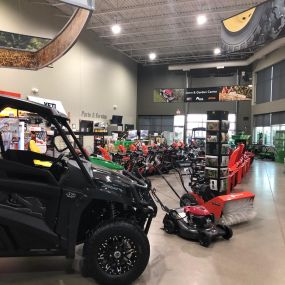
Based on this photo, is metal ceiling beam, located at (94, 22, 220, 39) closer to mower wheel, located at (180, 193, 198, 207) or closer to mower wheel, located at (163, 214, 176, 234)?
mower wheel, located at (180, 193, 198, 207)

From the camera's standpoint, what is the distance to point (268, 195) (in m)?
7.85

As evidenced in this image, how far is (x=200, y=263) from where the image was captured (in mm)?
3564

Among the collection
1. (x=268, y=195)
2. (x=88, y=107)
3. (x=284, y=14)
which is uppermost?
(x=284, y=14)

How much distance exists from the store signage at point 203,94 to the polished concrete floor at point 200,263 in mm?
16819

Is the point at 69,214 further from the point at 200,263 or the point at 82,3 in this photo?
the point at 82,3

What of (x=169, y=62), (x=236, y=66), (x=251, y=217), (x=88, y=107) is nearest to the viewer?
(x=251, y=217)

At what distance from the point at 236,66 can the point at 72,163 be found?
2285 cm

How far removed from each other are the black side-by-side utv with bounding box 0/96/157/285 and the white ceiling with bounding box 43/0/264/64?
12801 mm

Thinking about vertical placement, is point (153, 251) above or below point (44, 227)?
below

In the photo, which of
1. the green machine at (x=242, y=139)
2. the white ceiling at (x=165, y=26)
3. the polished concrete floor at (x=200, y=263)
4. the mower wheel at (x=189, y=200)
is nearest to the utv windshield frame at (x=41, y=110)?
the polished concrete floor at (x=200, y=263)

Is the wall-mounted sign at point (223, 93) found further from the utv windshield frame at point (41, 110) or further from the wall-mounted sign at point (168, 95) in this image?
the utv windshield frame at point (41, 110)

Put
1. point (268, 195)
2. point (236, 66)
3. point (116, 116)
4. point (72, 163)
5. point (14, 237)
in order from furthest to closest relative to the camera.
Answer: point (236, 66)
point (116, 116)
point (268, 195)
point (72, 163)
point (14, 237)

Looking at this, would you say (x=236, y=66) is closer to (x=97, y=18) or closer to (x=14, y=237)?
(x=97, y=18)

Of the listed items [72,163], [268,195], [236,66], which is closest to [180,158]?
[268,195]
